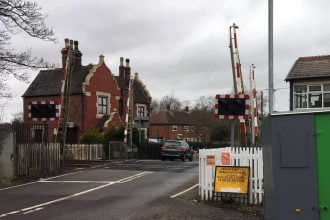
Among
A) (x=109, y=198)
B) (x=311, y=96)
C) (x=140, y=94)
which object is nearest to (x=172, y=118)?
(x=140, y=94)

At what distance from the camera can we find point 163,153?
37.4 meters

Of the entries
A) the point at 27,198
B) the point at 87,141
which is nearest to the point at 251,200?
the point at 27,198

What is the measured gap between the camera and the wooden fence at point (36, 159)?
22.1 m

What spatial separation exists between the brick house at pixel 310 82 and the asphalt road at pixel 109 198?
1959cm

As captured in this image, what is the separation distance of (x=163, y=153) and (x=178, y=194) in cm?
2123

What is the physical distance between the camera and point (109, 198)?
15.5 meters

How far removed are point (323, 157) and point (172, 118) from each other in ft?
297

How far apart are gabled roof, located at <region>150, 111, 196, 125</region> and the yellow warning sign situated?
8065 centimetres

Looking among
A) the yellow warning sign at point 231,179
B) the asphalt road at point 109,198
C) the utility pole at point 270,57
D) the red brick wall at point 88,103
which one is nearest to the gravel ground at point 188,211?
the asphalt road at point 109,198

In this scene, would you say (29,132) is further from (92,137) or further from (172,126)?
(172,126)

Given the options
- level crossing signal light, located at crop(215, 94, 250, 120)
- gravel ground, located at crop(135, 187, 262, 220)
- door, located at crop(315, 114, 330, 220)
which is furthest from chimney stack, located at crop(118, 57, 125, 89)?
door, located at crop(315, 114, 330, 220)

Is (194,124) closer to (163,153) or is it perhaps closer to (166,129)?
(166,129)

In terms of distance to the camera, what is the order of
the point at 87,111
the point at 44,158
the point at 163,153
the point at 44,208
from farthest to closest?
1. the point at 87,111
2. the point at 163,153
3. the point at 44,158
4. the point at 44,208

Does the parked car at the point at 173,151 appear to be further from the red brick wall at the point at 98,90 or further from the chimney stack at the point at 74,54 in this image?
the chimney stack at the point at 74,54
